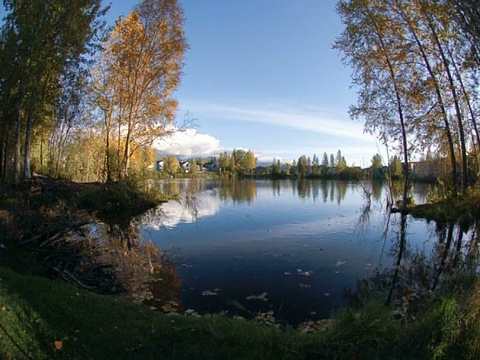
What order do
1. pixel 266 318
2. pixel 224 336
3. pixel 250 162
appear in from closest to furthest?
pixel 224 336 → pixel 266 318 → pixel 250 162

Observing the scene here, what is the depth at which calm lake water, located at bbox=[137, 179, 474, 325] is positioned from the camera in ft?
19.2

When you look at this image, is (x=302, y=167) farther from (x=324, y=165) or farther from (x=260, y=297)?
(x=260, y=297)

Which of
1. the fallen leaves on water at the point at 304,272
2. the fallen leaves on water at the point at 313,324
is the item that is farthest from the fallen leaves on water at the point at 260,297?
the fallen leaves on water at the point at 304,272

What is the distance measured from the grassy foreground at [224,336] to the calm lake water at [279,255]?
157cm

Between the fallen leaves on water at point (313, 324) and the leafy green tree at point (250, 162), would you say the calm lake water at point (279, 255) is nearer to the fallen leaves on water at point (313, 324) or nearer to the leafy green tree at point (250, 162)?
the fallen leaves on water at point (313, 324)

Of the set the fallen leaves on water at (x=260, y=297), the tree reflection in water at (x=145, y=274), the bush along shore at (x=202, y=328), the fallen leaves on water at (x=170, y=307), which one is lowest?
the fallen leaves on water at (x=260, y=297)

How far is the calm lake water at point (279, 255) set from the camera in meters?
5.87

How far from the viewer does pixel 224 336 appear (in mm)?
3684

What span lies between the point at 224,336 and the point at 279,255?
5.35 metres

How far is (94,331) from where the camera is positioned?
148 inches

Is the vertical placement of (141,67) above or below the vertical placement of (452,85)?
above

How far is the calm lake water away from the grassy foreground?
5.14 feet

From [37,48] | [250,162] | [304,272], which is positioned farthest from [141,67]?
[250,162]

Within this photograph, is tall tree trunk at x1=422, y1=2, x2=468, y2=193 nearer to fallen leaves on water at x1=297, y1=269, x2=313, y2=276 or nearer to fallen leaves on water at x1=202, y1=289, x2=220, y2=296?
fallen leaves on water at x1=297, y1=269, x2=313, y2=276
